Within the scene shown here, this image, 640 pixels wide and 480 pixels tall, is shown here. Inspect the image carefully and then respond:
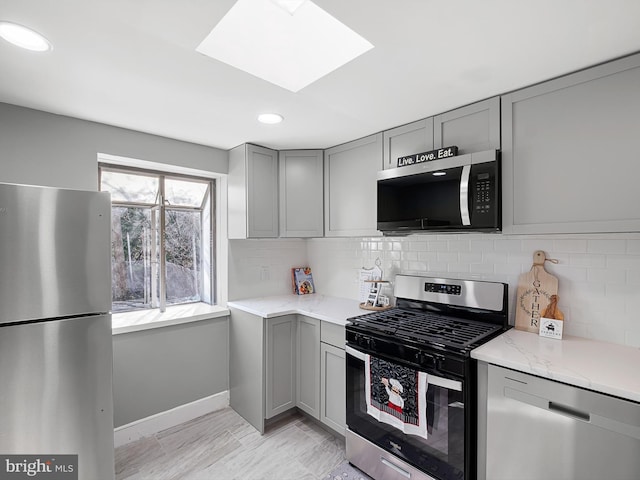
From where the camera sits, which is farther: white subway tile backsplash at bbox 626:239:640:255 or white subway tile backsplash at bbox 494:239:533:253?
white subway tile backsplash at bbox 494:239:533:253

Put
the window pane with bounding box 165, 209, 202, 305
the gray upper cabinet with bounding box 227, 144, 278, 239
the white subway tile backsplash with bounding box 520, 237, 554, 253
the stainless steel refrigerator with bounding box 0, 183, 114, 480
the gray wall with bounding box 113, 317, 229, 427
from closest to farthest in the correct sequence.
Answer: the stainless steel refrigerator with bounding box 0, 183, 114, 480 → the white subway tile backsplash with bounding box 520, 237, 554, 253 → the gray wall with bounding box 113, 317, 229, 427 → the gray upper cabinet with bounding box 227, 144, 278, 239 → the window pane with bounding box 165, 209, 202, 305

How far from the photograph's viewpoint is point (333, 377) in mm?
2320

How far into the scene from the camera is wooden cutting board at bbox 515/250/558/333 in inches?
72.9

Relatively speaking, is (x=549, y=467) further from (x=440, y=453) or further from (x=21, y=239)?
(x=21, y=239)

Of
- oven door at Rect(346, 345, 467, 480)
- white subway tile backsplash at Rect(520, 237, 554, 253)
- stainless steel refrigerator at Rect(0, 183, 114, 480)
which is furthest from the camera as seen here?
white subway tile backsplash at Rect(520, 237, 554, 253)

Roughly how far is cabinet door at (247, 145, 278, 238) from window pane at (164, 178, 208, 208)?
613 mm

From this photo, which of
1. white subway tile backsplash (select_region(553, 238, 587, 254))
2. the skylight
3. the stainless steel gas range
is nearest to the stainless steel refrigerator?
the skylight

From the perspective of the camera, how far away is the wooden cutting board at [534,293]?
6.08 ft

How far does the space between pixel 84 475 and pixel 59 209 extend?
1.36m

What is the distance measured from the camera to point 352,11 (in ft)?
3.72

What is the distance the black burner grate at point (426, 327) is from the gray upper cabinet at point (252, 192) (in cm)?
122

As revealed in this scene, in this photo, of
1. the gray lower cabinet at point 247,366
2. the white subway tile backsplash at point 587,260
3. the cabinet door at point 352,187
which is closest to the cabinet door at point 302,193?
the cabinet door at point 352,187

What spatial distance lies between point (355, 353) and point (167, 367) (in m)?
1.58

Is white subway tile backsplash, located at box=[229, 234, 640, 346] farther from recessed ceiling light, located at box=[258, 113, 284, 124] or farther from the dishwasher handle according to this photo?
recessed ceiling light, located at box=[258, 113, 284, 124]
